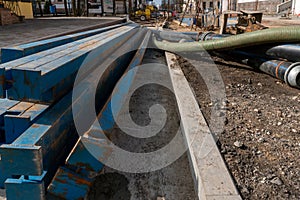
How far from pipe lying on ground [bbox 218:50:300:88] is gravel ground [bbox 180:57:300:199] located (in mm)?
201

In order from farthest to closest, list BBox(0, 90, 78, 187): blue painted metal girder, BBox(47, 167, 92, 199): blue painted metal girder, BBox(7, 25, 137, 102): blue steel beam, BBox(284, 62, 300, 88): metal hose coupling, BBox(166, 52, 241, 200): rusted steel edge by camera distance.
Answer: BBox(284, 62, 300, 88): metal hose coupling, BBox(166, 52, 241, 200): rusted steel edge, BBox(47, 167, 92, 199): blue painted metal girder, BBox(7, 25, 137, 102): blue steel beam, BBox(0, 90, 78, 187): blue painted metal girder

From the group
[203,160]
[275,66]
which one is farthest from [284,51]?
[203,160]

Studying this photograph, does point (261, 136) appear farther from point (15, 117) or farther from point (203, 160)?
point (15, 117)

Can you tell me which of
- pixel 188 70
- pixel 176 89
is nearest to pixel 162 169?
pixel 176 89

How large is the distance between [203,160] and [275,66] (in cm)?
318

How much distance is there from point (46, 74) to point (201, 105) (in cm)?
259

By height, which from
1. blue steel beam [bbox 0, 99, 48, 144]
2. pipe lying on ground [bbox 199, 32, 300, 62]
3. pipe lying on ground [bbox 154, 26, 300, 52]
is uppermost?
pipe lying on ground [bbox 154, 26, 300, 52]

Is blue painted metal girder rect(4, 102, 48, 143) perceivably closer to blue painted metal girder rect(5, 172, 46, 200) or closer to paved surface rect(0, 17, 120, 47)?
blue painted metal girder rect(5, 172, 46, 200)

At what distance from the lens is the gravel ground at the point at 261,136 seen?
7.23 ft

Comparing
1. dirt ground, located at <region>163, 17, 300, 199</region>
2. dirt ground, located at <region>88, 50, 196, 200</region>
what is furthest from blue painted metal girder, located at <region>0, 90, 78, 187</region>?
dirt ground, located at <region>163, 17, 300, 199</region>

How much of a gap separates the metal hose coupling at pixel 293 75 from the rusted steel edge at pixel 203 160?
1.72 meters

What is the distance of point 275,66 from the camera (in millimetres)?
4789

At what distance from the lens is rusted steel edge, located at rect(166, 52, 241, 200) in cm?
206

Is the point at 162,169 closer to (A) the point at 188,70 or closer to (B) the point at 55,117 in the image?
(B) the point at 55,117
